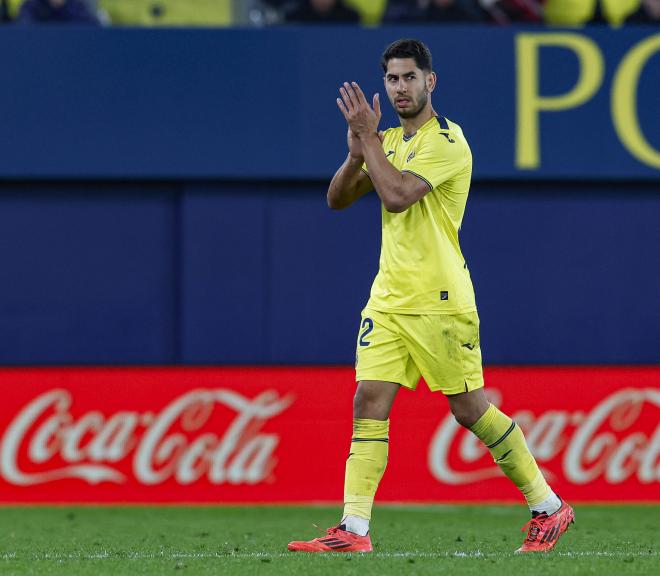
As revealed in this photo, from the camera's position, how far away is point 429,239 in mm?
5844

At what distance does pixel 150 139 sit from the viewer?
35.4 ft

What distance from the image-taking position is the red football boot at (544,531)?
587 cm

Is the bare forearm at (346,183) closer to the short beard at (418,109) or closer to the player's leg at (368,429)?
the short beard at (418,109)

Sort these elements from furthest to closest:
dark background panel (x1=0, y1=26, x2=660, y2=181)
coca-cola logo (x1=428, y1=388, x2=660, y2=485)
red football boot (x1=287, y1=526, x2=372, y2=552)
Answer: dark background panel (x1=0, y1=26, x2=660, y2=181) → coca-cola logo (x1=428, y1=388, x2=660, y2=485) → red football boot (x1=287, y1=526, x2=372, y2=552)

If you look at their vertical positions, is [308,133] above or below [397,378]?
above

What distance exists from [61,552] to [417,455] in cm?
436

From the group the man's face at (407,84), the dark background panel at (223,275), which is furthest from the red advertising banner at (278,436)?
the man's face at (407,84)

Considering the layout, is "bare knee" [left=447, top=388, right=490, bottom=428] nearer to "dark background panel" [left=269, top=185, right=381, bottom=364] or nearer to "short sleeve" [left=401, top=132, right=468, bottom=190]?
"short sleeve" [left=401, top=132, right=468, bottom=190]

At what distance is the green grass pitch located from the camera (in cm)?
534

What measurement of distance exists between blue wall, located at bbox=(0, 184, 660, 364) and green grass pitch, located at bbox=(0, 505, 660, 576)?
5.36 ft

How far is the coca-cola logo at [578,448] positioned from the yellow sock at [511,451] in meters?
4.13

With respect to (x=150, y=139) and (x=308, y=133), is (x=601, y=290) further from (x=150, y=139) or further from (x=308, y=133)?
(x=150, y=139)

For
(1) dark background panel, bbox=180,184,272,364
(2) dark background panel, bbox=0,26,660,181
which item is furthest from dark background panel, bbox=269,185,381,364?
(2) dark background panel, bbox=0,26,660,181

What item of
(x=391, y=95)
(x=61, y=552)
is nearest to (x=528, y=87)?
(x=391, y=95)
